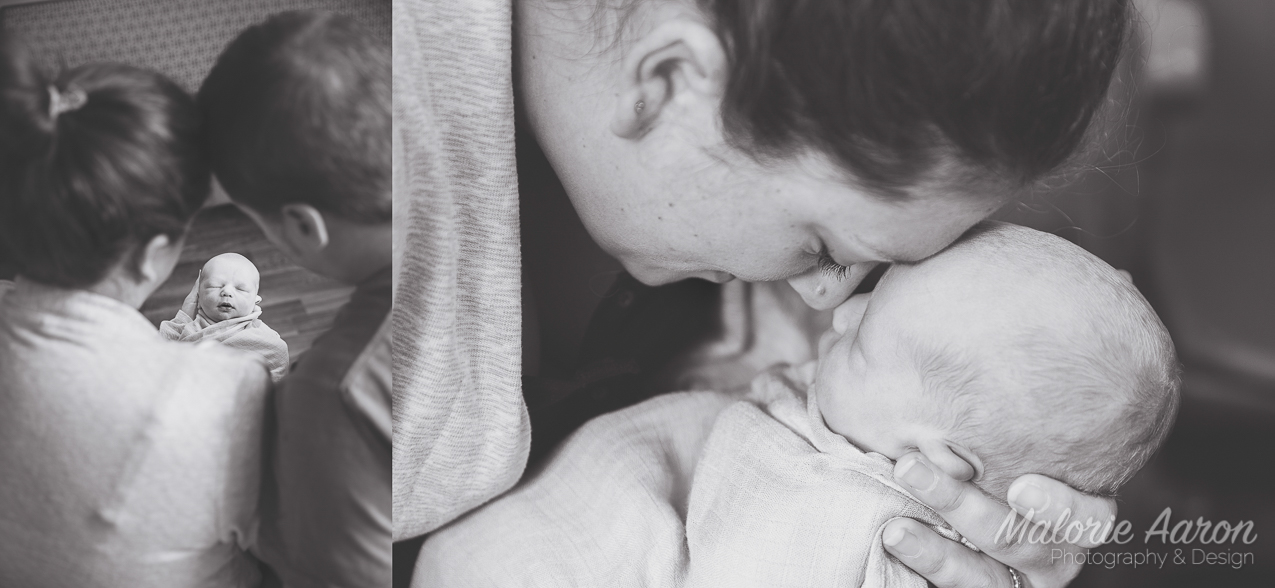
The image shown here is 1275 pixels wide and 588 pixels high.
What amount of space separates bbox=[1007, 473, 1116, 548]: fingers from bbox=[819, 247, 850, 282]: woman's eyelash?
7.7 inches

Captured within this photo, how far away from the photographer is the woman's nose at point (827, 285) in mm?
664

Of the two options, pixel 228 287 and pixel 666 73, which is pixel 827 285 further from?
pixel 228 287

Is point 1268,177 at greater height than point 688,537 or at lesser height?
greater

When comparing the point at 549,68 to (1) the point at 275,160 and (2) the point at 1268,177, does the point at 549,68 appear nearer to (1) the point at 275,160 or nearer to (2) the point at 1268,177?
(1) the point at 275,160

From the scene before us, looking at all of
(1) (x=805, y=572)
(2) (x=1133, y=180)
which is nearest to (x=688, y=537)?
(1) (x=805, y=572)

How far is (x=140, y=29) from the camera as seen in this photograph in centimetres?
43

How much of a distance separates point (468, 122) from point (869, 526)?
15.4 inches

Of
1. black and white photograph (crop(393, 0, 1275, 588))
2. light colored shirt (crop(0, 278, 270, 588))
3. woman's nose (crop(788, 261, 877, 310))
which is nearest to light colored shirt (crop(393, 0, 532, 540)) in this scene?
black and white photograph (crop(393, 0, 1275, 588))

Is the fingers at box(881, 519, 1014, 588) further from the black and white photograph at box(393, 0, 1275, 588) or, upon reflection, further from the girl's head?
the girl's head

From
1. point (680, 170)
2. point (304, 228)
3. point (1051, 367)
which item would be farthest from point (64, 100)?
point (1051, 367)

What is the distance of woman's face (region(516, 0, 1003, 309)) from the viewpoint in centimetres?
52

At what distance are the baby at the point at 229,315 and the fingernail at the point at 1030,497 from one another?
501 millimetres

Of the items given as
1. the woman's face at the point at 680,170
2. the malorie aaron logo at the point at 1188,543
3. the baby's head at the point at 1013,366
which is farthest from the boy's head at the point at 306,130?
the malorie aaron logo at the point at 1188,543

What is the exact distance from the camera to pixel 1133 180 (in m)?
0.70
